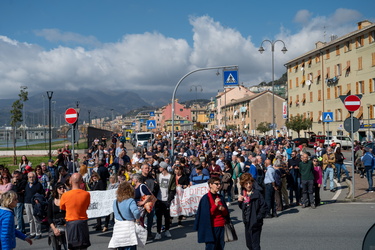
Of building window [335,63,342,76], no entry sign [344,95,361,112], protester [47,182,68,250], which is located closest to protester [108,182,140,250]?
protester [47,182,68,250]

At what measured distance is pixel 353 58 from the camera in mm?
49938

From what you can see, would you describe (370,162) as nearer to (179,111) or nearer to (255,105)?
(255,105)

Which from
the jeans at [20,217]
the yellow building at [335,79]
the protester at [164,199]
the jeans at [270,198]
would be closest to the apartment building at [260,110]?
the yellow building at [335,79]

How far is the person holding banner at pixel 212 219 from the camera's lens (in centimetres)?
642

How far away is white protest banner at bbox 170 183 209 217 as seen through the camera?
37.2ft

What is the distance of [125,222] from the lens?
671 cm

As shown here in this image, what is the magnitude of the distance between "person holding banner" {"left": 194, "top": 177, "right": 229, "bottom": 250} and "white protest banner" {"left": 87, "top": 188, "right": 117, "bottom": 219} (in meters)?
5.08

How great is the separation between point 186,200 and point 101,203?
2.35 metres

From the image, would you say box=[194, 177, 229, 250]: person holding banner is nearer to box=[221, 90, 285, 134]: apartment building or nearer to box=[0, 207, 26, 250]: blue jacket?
box=[0, 207, 26, 250]: blue jacket

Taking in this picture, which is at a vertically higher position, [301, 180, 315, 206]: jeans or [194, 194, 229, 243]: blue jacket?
[194, 194, 229, 243]: blue jacket

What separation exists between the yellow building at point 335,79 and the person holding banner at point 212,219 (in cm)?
3639

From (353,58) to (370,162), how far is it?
37.3 m

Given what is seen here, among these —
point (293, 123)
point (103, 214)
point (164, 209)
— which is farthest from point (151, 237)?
point (293, 123)

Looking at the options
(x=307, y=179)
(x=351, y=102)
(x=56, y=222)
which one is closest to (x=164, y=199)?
(x=56, y=222)
